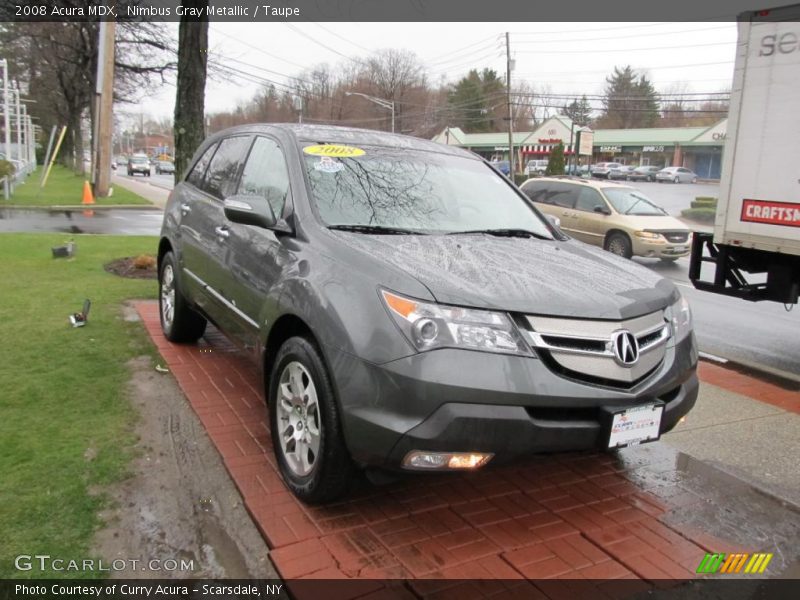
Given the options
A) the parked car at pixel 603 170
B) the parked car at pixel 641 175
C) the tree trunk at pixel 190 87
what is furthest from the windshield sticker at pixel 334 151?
the parked car at pixel 641 175

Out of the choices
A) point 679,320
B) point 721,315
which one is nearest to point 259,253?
point 679,320

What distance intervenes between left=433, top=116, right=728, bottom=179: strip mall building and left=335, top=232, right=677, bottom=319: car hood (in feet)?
187

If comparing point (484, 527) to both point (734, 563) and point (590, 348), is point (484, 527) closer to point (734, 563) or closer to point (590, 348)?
point (590, 348)

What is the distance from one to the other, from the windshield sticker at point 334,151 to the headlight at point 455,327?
60.6 inches

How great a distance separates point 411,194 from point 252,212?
97cm

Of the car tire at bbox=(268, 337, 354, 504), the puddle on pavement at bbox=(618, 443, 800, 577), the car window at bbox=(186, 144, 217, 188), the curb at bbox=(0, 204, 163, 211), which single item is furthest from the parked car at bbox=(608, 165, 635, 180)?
the car tire at bbox=(268, 337, 354, 504)

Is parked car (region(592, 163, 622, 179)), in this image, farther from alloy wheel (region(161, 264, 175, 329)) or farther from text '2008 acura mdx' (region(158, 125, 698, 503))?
text '2008 acura mdx' (region(158, 125, 698, 503))

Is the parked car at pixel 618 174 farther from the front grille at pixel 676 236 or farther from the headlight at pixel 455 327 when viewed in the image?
the headlight at pixel 455 327

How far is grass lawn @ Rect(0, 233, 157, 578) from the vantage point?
280 cm

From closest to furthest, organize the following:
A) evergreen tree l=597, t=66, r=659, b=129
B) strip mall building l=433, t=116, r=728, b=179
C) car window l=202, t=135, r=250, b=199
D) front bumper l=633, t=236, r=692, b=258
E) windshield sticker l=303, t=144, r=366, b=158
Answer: windshield sticker l=303, t=144, r=366, b=158 < car window l=202, t=135, r=250, b=199 < front bumper l=633, t=236, r=692, b=258 < strip mall building l=433, t=116, r=728, b=179 < evergreen tree l=597, t=66, r=659, b=129

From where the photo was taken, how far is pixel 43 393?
13.8 ft

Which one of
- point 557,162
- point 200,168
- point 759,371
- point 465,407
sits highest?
point 557,162

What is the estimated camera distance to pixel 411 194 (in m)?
3.79

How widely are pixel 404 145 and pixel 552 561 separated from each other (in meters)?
2.74
